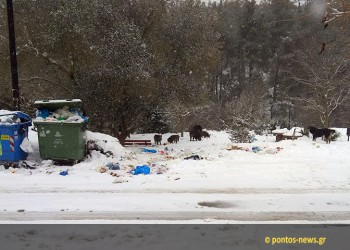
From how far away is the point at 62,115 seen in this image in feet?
29.1

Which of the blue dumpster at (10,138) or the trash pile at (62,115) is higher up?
the trash pile at (62,115)

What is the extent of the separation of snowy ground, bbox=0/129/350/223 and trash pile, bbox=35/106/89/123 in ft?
2.67

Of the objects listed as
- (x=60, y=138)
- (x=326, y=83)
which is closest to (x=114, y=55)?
(x=60, y=138)

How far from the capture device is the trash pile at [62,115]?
8.55 metres

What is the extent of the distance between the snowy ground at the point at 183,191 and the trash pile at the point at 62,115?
82 cm

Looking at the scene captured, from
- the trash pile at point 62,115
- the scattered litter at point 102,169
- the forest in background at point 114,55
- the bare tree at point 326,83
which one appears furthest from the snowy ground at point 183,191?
the bare tree at point 326,83

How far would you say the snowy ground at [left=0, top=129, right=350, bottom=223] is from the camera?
5.44 metres

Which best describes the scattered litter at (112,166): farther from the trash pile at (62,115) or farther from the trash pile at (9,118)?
the trash pile at (9,118)

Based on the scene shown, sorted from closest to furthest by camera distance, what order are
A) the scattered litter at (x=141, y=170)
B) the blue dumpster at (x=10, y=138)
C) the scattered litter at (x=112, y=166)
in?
the scattered litter at (x=141, y=170), the blue dumpster at (x=10, y=138), the scattered litter at (x=112, y=166)

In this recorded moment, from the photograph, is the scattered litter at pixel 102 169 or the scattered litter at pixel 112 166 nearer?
the scattered litter at pixel 102 169

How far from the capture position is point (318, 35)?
38906mm

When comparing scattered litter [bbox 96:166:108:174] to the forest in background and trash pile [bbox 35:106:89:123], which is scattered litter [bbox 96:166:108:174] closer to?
trash pile [bbox 35:106:89:123]
